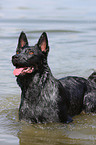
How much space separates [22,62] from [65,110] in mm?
1378

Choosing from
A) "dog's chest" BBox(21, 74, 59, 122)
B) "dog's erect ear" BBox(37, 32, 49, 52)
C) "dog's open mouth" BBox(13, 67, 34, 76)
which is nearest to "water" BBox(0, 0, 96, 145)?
"dog's chest" BBox(21, 74, 59, 122)

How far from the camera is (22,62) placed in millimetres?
7367

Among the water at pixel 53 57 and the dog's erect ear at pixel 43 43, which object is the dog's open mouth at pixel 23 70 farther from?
the water at pixel 53 57

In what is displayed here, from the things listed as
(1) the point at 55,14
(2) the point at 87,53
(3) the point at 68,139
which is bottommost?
(3) the point at 68,139

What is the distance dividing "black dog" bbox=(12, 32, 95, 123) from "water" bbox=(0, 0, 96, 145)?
205 millimetres

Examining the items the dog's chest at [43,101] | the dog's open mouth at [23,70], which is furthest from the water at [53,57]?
the dog's open mouth at [23,70]

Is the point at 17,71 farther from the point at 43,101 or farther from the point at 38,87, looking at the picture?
the point at 43,101

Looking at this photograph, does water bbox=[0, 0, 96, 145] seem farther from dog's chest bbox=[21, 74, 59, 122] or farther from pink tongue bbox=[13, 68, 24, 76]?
pink tongue bbox=[13, 68, 24, 76]

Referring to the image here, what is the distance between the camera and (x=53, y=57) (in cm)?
1377

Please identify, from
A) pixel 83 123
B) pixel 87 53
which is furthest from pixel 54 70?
pixel 83 123

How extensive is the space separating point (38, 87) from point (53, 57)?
6.09 m

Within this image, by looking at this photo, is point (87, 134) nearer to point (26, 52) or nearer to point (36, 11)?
point (26, 52)

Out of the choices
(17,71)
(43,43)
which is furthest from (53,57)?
(17,71)

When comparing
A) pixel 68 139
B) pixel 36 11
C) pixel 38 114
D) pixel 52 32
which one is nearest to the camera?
pixel 68 139
